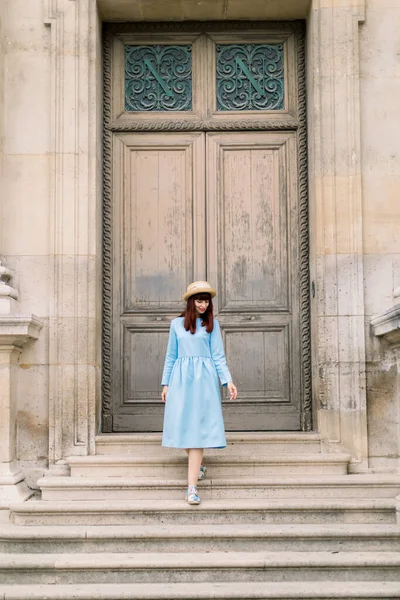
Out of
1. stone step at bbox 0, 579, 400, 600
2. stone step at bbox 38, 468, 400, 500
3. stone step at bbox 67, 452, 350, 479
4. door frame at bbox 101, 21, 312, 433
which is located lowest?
stone step at bbox 0, 579, 400, 600

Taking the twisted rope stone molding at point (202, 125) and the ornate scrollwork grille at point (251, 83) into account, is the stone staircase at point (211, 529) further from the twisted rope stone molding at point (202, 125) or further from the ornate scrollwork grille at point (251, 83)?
the ornate scrollwork grille at point (251, 83)

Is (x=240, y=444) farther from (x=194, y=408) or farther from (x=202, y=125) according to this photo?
(x=202, y=125)

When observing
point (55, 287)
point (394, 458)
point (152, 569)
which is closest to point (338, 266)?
point (394, 458)

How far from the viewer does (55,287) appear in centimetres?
751

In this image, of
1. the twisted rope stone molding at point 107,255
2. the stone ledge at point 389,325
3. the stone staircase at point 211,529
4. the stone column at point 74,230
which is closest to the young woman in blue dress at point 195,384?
the stone staircase at point 211,529

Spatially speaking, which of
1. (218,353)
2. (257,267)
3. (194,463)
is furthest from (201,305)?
(257,267)

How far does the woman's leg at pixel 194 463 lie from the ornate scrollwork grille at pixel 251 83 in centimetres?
337

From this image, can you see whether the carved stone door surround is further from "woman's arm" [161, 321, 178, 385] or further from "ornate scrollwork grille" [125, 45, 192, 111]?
"woman's arm" [161, 321, 178, 385]

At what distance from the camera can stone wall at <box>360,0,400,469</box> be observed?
24.3 ft

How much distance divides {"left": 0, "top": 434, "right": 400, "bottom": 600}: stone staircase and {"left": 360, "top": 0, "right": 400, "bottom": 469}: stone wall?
0.49 m

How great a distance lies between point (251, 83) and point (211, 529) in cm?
419

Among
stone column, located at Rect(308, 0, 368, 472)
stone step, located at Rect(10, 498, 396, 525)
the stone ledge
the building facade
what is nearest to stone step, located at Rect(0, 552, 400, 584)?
stone step, located at Rect(10, 498, 396, 525)

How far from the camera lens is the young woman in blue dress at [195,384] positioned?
22.2 ft

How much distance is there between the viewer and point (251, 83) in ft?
27.2
